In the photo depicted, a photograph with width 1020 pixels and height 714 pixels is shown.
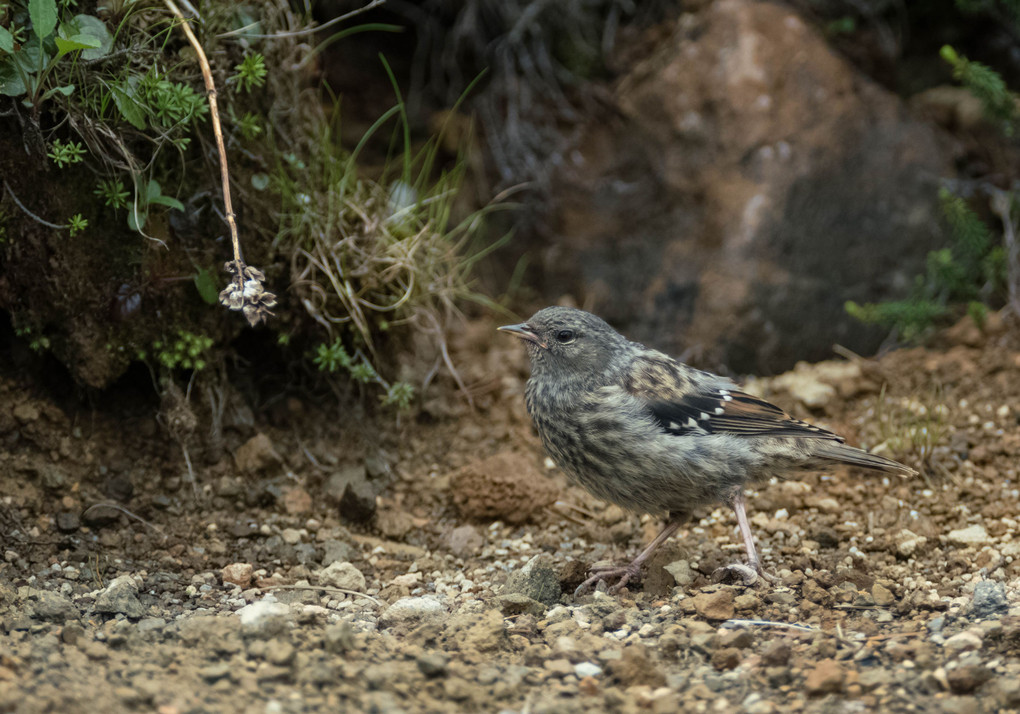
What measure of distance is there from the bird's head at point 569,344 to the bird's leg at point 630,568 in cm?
78

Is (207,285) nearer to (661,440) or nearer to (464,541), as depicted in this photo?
(464,541)

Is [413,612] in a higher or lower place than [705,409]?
lower

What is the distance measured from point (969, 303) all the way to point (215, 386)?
447cm

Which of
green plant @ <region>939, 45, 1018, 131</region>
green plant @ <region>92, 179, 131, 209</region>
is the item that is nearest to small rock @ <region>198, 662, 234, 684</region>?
green plant @ <region>92, 179, 131, 209</region>

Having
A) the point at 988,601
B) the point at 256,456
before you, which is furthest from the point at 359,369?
the point at 988,601

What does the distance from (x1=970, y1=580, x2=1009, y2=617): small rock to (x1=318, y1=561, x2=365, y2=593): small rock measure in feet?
7.80

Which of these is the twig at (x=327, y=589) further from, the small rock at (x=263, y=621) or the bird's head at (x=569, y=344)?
the bird's head at (x=569, y=344)

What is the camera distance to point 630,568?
390 centimetres

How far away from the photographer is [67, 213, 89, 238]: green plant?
3727 millimetres

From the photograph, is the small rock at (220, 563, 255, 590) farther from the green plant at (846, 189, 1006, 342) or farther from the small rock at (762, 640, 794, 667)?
the green plant at (846, 189, 1006, 342)

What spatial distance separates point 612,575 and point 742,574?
59cm

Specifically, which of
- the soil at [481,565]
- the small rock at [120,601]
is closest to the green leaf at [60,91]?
the soil at [481,565]

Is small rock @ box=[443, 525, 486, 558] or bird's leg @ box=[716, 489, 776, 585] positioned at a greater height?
bird's leg @ box=[716, 489, 776, 585]

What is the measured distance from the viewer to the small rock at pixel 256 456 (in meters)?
4.46
